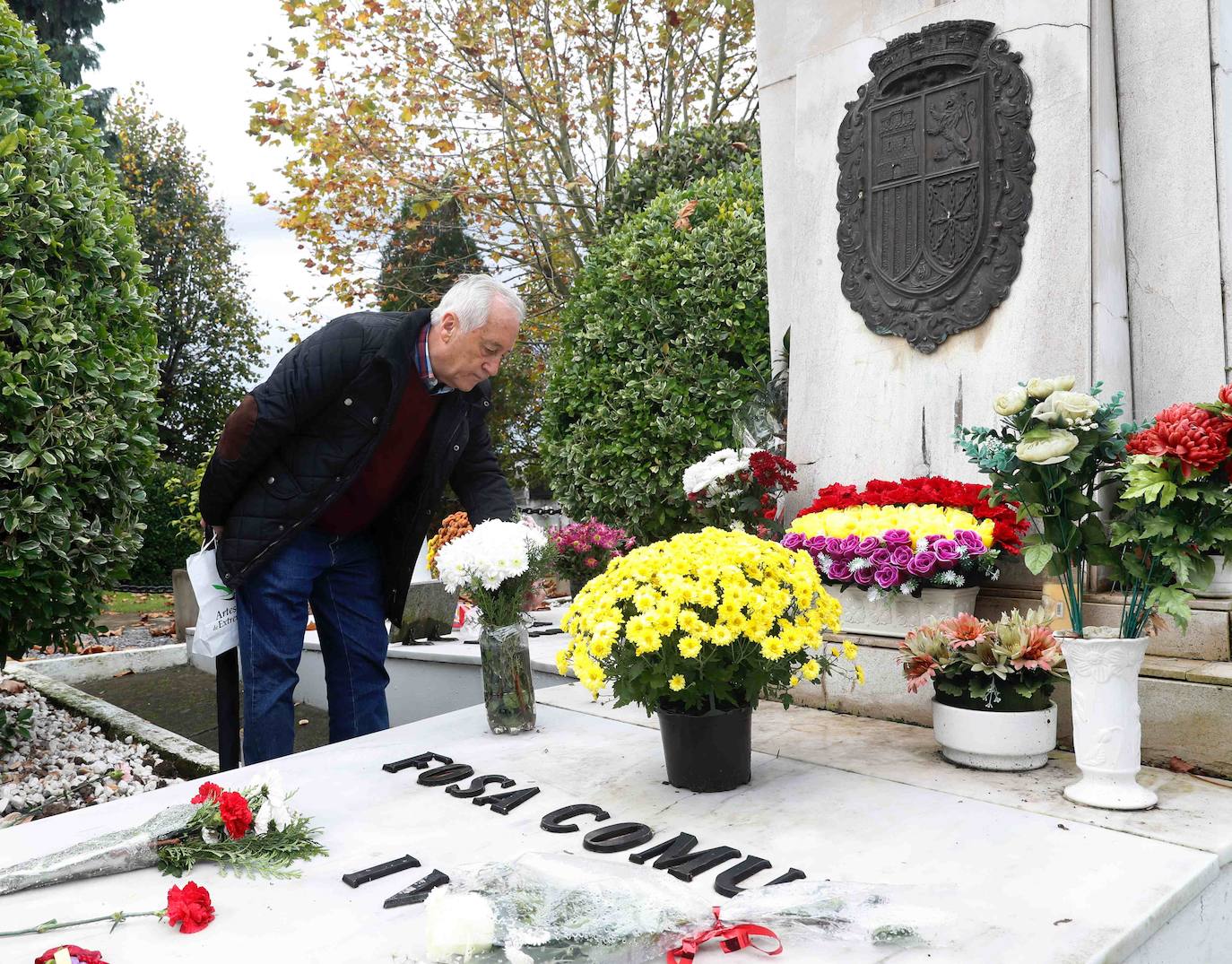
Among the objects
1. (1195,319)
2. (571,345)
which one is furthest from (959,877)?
(571,345)

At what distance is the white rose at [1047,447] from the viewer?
236 centimetres

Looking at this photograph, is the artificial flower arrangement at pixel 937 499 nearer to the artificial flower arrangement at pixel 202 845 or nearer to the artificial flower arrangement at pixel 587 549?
the artificial flower arrangement at pixel 202 845

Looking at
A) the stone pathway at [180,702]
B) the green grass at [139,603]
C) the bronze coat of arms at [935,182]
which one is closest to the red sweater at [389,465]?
the bronze coat of arms at [935,182]

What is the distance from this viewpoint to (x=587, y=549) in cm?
607

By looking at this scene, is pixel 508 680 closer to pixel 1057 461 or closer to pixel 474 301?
pixel 474 301

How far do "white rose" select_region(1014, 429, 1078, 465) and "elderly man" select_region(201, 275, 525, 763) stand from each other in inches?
61.6

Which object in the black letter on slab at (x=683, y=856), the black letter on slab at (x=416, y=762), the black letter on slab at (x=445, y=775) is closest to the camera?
the black letter on slab at (x=683, y=856)

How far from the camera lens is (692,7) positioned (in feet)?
27.4

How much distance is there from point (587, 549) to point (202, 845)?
12.8 ft

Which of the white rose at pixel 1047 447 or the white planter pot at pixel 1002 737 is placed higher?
the white rose at pixel 1047 447

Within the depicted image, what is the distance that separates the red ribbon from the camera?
5.60ft

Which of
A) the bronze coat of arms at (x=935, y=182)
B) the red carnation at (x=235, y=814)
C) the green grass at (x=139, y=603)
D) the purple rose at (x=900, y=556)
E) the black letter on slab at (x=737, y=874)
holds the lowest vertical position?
the green grass at (x=139, y=603)

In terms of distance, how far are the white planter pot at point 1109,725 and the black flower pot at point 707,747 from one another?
82 centimetres

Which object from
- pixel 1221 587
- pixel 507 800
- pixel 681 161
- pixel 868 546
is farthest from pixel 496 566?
pixel 681 161
